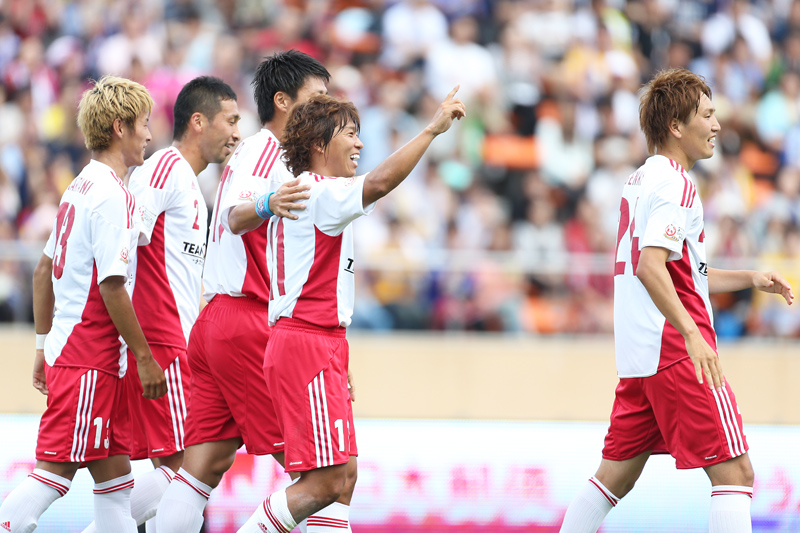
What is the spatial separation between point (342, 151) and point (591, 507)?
205 centimetres

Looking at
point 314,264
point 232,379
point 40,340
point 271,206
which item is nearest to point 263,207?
point 271,206

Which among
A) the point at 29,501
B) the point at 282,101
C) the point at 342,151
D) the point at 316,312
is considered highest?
the point at 282,101

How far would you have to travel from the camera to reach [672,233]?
4.31 m

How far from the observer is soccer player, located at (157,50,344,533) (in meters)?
4.59

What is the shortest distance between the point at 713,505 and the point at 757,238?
6.19 meters

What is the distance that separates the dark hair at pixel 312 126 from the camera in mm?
4172

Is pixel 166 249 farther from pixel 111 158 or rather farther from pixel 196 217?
pixel 111 158

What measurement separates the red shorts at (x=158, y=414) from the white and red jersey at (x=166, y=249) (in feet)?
0.46

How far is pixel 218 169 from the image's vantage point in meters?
10.5

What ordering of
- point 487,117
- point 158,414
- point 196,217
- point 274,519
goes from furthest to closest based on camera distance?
point 487,117, point 196,217, point 158,414, point 274,519

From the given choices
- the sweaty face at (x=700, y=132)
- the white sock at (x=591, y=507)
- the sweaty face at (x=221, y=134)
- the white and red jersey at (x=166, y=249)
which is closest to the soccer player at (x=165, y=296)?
the white and red jersey at (x=166, y=249)

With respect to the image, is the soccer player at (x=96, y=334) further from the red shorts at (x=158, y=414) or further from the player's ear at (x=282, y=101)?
the player's ear at (x=282, y=101)

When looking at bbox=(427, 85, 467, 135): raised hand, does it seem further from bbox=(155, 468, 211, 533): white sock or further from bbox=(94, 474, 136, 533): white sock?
bbox=(94, 474, 136, 533): white sock

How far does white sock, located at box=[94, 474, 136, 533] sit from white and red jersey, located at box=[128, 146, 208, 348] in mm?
703
